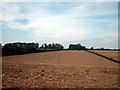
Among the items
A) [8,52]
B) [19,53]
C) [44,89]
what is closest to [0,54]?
[8,52]

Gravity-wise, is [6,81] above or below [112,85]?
above

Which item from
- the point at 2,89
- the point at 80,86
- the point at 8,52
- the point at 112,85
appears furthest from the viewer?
the point at 8,52

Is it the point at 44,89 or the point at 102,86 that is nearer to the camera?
the point at 44,89

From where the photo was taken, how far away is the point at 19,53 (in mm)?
41250

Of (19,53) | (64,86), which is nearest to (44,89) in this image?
(64,86)

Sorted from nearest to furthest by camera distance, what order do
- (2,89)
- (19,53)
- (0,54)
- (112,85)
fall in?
1. (2,89)
2. (112,85)
3. (0,54)
4. (19,53)

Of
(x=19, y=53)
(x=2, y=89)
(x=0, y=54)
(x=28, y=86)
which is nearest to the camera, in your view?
(x=2, y=89)

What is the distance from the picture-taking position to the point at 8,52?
3659cm

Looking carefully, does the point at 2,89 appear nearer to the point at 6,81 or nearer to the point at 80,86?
the point at 6,81

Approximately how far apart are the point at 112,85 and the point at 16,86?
8703 millimetres

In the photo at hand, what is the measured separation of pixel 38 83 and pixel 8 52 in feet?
101

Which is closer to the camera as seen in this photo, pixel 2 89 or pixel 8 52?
pixel 2 89

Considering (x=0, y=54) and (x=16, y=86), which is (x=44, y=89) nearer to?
(x=16, y=86)

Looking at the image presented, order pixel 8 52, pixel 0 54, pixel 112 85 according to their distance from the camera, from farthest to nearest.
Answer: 1. pixel 8 52
2. pixel 0 54
3. pixel 112 85
